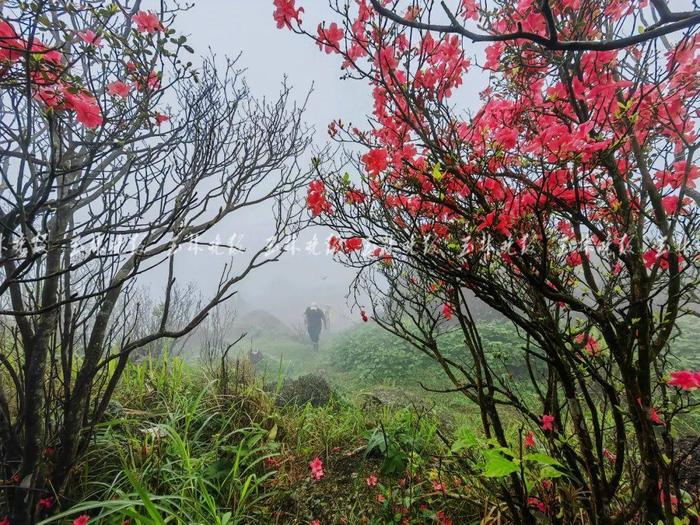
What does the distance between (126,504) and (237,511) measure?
66cm

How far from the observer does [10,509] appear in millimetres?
1609

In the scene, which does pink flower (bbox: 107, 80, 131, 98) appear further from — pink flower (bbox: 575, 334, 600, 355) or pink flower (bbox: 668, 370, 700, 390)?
pink flower (bbox: 668, 370, 700, 390)

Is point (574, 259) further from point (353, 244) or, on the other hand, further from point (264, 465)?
point (264, 465)

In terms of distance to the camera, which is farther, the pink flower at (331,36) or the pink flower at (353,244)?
the pink flower at (353,244)

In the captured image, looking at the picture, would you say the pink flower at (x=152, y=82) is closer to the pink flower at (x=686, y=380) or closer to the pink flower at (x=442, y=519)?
the pink flower at (x=686, y=380)

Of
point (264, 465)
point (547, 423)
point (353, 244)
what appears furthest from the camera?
point (264, 465)

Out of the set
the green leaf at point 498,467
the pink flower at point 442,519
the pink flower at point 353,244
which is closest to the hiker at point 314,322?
the pink flower at point 353,244

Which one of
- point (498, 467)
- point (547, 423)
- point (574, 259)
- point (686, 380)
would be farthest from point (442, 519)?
point (574, 259)

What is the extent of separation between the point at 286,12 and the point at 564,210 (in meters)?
1.62

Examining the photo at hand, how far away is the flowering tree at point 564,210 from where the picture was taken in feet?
3.97

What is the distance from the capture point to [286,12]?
5.32 ft

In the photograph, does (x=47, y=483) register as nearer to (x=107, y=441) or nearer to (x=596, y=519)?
(x=107, y=441)

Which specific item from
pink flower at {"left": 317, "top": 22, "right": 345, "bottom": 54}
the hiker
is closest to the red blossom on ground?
pink flower at {"left": 317, "top": 22, "right": 345, "bottom": 54}

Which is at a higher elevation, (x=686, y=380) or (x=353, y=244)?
(x=353, y=244)
